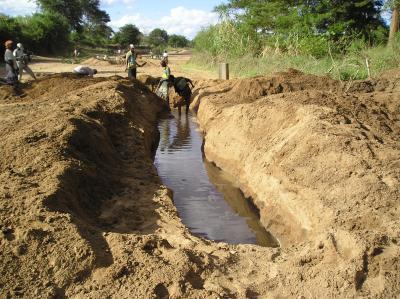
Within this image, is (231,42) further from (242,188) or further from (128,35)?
(128,35)

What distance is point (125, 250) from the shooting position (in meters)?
4.26

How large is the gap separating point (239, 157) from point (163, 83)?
23.1 ft

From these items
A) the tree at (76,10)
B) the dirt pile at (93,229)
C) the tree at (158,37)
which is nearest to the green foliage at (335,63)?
the dirt pile at (93,229)

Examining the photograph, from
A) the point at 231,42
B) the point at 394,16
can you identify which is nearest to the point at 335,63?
the point at 394,16

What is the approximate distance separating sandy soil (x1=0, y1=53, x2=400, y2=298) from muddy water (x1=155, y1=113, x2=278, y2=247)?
0.27m

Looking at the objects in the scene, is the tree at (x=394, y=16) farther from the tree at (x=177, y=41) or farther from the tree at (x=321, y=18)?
the tree at (x=177, y=41)

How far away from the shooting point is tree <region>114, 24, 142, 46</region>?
237ft

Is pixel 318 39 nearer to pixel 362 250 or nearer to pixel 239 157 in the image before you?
pixel 239 157

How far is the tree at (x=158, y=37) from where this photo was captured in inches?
3361

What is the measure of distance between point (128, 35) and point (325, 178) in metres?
70.8

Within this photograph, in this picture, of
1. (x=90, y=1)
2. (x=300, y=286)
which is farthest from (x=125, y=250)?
(x=90, y=1)

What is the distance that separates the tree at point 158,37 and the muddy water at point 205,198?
247ft

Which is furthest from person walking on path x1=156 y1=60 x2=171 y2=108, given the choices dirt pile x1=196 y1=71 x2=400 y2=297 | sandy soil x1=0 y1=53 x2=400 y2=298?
sandy soil x1=0 y1=53 x2=400 y2=298

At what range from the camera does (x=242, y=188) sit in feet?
27.2
